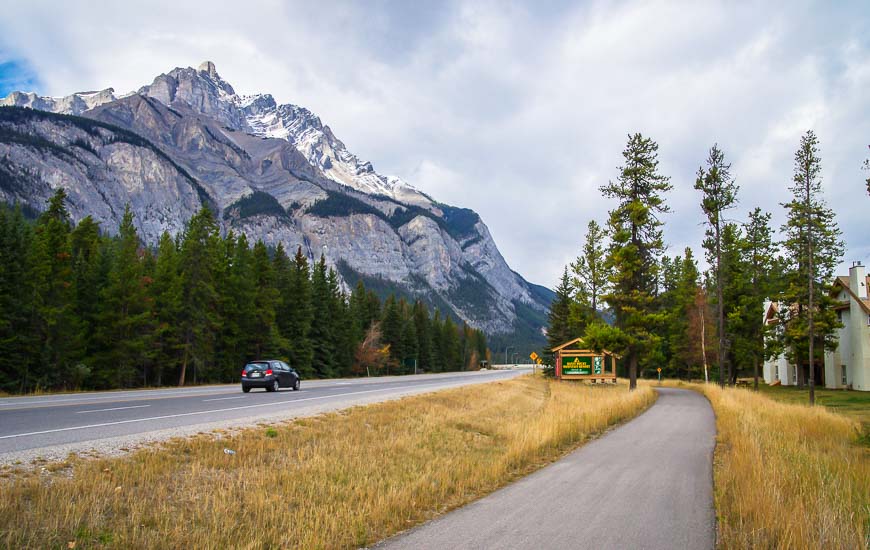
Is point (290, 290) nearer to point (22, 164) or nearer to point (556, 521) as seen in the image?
point (556, 521)

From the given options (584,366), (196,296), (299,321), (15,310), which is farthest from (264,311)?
(584,366)

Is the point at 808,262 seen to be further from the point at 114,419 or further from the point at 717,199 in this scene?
the point at 114,419

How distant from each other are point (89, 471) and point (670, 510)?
8.04 m

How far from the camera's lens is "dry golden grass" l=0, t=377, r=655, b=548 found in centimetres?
585

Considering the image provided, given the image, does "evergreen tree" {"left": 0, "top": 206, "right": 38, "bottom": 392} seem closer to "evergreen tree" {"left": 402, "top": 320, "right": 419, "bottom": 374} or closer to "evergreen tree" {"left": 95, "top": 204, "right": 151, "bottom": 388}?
"evergreen tree" {"left": 95, "top": 204, "right": 151, "bottom": 388}

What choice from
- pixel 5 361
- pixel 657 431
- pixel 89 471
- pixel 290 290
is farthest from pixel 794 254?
pixel 5 361

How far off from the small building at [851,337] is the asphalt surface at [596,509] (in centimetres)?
3973

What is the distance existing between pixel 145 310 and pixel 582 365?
33780mm

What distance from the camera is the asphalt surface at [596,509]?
19.4 feet

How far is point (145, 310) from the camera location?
40938mm

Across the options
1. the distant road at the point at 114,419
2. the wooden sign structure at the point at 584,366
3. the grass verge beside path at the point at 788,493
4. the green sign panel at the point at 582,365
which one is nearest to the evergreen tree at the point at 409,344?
the wooden sign structure at the point at 584,366

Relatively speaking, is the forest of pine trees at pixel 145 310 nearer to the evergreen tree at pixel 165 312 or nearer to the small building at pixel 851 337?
the evergreen tree at pixel 165 312

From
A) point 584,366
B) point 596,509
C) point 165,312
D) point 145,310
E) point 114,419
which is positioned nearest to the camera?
point 596,509

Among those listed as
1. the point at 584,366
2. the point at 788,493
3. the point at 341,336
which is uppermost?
the point at 341,336
